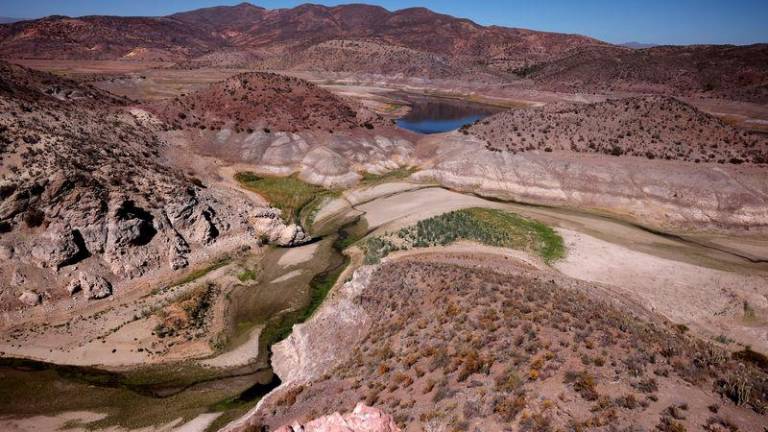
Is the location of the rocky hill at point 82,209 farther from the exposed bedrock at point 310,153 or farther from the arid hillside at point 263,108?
the arid hillside at point 263,108

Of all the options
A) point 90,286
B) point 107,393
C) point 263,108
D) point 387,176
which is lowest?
point 107,393

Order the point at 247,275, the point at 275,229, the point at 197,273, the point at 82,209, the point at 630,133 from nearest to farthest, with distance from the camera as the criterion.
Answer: the point at 82,209, the point at 247,275, the point at 197,273, the point at 275,229, the point at 630,133

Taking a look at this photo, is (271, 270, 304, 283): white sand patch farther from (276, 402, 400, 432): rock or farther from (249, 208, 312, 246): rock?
(276, 402, 400, 432): rock

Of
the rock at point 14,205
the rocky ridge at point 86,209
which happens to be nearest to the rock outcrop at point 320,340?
the rocky ridge at point 86,209

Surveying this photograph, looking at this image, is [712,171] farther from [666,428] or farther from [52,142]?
[52,142]

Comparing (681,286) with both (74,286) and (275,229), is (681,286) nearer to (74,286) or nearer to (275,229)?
(275,229)

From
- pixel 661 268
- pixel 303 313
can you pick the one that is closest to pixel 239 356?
pixel 303 313
